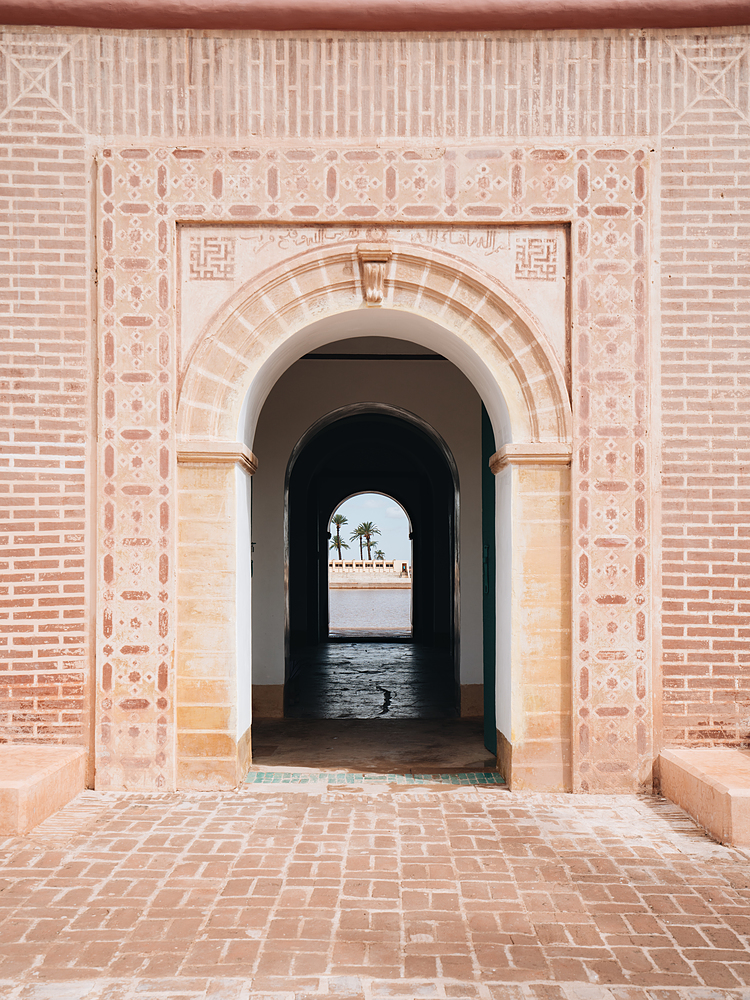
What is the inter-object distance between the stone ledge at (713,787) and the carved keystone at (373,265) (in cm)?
367

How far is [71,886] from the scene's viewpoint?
388cm

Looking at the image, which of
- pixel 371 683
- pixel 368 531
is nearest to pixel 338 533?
pixel 368 531

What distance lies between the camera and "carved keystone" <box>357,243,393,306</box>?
17.8 ft

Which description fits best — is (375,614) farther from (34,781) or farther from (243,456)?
(34,781)

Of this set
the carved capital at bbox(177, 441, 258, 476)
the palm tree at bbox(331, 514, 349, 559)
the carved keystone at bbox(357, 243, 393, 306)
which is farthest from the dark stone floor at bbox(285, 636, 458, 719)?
the palm tree at bbox(331, 514, 349, 559)

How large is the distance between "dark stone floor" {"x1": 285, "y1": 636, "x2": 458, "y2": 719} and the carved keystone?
432cm

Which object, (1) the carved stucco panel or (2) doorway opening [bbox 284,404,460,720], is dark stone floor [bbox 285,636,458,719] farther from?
(1) the carved stucco panel

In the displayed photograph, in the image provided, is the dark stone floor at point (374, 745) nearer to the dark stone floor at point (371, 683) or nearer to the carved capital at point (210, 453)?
the dark stone floor at point (371, 683)

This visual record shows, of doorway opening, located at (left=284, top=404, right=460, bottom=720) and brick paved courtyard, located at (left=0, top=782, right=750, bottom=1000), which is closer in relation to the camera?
brick paved courtyard, located at (left=0, top=782, right=750, bottom=1000)

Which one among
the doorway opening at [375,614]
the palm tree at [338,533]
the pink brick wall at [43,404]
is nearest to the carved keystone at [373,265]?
the pink brick wall at [43,404]

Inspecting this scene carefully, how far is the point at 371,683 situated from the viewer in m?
9.99

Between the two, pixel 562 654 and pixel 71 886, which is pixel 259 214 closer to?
pixel 562 654

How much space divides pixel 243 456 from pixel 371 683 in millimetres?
5206

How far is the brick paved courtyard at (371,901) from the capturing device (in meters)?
3.10
